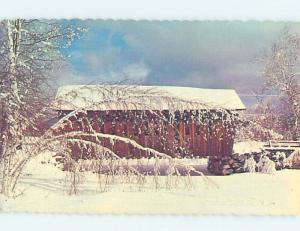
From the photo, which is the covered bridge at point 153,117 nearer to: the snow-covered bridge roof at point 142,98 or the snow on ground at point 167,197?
the snow-covered bridge roof at point 142,98

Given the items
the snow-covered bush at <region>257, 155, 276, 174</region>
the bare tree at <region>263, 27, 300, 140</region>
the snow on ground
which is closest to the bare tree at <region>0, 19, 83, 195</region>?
the snow on ground

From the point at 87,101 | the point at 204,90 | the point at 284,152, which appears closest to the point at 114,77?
the point at 87,101

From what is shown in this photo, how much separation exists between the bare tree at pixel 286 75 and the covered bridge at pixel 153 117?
6.4 inches

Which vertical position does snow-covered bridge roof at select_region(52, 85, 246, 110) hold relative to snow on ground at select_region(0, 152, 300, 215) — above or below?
above

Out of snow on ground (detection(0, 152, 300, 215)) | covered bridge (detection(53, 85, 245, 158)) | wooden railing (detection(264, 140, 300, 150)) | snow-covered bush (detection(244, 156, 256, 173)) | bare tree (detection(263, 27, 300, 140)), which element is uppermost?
bare tree (detection(263, 27, 300, 140))

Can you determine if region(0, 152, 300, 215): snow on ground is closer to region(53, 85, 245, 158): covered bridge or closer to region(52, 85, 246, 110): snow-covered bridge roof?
region(53, 85, 245, 158): covered bridge

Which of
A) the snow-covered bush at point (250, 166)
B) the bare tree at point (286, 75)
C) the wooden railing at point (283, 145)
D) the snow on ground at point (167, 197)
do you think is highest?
the bare tree at point (286, 75)

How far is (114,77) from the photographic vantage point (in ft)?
7.52

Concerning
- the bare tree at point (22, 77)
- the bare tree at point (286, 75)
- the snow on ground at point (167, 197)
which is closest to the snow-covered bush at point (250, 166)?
the snow on ground at point (167, 197)

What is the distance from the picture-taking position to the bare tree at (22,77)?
2299 mm

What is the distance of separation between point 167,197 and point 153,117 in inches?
12.8

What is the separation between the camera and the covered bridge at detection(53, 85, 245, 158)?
7.55 ft

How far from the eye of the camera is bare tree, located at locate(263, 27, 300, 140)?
2266 mm

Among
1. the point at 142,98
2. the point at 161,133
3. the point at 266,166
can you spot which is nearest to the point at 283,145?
the point at 266,166
